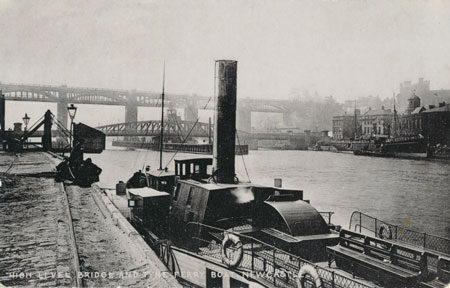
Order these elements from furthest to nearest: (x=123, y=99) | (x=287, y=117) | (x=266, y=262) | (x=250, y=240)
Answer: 1. (x=287, y=117)
2. (x=123, y=99)
3. (x=250, y=240)
4. (x=266, y=262)

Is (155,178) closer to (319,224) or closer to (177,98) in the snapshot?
(319,224)

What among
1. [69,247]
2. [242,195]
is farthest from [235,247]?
[69,247]

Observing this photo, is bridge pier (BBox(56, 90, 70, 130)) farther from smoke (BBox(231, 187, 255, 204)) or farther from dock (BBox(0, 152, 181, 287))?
smoke (BBox(231, 187, 255, 204))

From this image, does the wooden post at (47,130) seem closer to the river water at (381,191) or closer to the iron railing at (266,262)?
the river water at (381,191)

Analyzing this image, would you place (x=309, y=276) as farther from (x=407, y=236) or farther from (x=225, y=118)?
(x=407, y=236)

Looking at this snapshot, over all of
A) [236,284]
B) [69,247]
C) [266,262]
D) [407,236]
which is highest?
[69,247]
